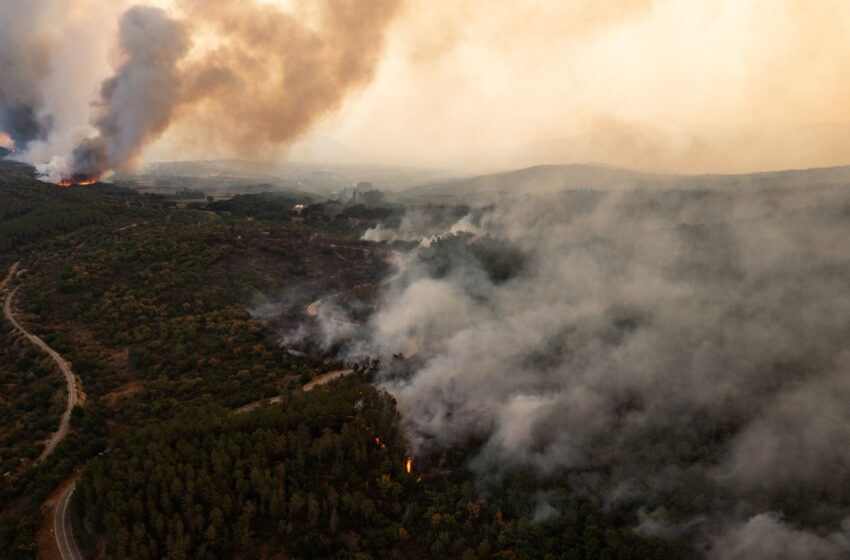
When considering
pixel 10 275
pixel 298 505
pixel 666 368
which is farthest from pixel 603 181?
pixel 298 505

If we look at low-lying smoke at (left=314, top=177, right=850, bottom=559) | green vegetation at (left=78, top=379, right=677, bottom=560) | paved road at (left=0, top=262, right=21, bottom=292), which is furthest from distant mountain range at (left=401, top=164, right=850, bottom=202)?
paved road at (left=0, top=262, right=21, bottom=292)

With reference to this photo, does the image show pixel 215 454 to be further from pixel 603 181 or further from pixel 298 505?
pixel 603 181

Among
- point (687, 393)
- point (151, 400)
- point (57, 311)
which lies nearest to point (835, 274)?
point (687, 393)

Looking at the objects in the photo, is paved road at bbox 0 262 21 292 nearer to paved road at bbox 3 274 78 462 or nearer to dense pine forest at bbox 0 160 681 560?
dense pine forest at bbox 0 160 681 560

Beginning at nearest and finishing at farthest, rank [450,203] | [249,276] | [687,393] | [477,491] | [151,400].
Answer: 1. [477,491]
2. [687,393]
3. [151,400]
4. [249,276]
5. [450,203]

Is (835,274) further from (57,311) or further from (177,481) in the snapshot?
(57,311)

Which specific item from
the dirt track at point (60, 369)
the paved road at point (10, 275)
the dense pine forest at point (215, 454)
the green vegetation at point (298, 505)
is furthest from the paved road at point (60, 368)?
the green vegetation at point (298, 505)
